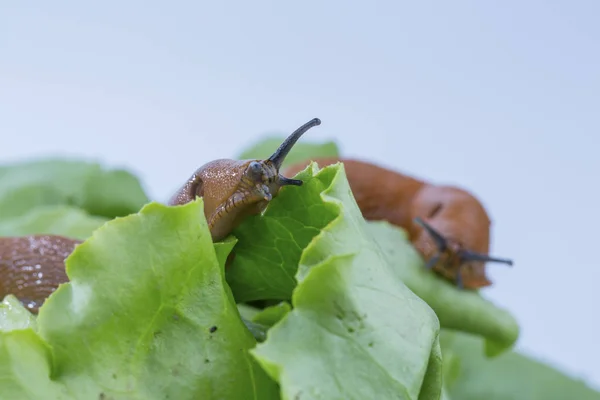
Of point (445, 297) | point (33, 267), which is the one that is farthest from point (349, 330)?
point (445, 297)

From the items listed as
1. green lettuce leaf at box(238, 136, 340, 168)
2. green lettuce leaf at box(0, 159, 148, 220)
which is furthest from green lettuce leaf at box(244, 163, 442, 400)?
green lettuce leaf at box(0, 159, 148, 220)

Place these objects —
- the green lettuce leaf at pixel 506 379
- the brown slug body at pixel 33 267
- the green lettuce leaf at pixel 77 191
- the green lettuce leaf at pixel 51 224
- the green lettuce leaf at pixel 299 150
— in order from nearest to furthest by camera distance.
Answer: the brown slug body at pixel 33 267, the green lettuce leaf at pixel 51 224, the green lettuce leaf at pixel 299 150, the green lettuce leaf at pixel 77 191, the green lettuce leaf at pixel 506 379

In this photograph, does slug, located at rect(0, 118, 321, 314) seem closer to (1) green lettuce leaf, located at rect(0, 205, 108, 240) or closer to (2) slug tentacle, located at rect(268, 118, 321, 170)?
(2) slug tentacle, located at rect(268, 118, 321, 170)

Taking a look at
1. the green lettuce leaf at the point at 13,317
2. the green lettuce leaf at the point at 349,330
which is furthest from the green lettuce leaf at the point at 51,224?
the green lettuce leaf at the point at 349,330

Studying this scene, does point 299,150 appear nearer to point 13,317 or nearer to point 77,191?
point 77,191

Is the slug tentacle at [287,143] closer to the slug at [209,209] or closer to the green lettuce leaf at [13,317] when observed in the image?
the slug at [209,209]

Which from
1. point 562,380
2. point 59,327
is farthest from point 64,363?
point 562,380
